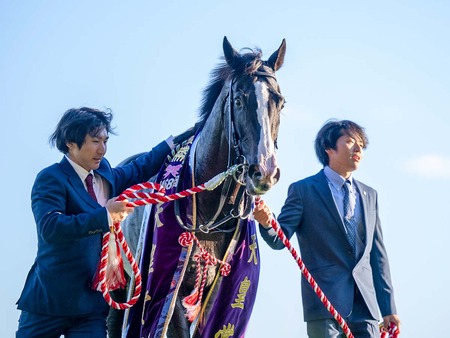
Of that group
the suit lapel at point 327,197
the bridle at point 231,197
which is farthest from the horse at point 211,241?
the suit lapel at point 327,197

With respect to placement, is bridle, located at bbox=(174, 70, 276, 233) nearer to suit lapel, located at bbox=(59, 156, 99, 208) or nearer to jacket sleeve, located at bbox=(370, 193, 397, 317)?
suit lapel, located at bbox=(59, 156, 99, 208)

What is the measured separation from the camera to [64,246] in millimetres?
5617

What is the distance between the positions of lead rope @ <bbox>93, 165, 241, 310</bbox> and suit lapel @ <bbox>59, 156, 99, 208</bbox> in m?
0.26

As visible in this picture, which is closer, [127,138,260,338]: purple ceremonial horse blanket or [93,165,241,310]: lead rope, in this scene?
[93,165,241,310]: lead rope

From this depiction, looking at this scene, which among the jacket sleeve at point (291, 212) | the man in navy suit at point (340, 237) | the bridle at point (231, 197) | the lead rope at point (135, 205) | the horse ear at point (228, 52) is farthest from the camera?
the jacket sleeve at point (291, 212)

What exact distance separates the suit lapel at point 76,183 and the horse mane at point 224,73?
40.8 inches

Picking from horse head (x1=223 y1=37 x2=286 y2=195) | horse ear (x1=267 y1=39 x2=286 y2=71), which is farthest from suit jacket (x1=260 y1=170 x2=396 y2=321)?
horse ear (x1=267 y1=39 x2=286 y2=71)

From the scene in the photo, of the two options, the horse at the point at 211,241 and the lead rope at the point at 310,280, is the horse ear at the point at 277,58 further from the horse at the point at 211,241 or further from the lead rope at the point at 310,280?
the lead rope at the point at 310,280

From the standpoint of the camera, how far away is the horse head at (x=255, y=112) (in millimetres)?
5270

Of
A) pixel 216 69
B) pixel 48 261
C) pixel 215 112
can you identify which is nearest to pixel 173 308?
pixel 48 261

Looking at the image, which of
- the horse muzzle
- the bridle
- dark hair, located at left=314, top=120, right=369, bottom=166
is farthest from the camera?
dark hair, located at left=314, top=120, right=369, bottom=166

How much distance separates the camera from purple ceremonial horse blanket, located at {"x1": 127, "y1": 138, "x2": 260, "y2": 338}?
230 inches

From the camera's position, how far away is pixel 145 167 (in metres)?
6.57

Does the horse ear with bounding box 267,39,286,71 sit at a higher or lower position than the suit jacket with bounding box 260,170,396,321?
higher
